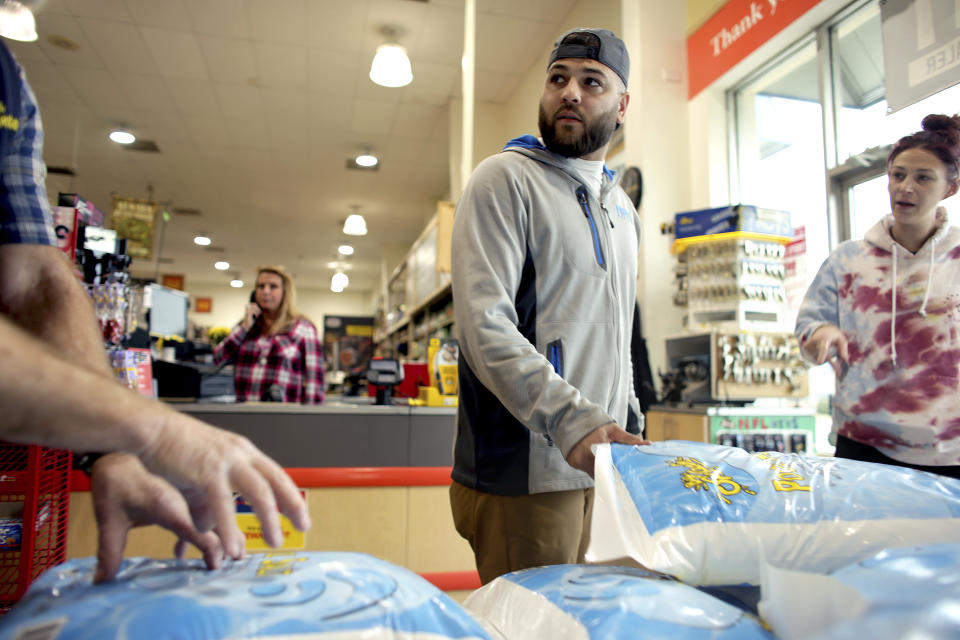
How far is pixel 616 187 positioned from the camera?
1522 millimetres

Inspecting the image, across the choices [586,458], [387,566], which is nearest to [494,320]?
[586,458]

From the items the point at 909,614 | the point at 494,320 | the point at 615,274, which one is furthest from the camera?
the point at 615,274

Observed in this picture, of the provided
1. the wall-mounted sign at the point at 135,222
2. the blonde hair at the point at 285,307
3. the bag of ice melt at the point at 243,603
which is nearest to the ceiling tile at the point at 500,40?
the blonde hair at the point at 285,307

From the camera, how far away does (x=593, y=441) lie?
944 millimetres

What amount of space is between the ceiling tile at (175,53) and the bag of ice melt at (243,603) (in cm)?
646

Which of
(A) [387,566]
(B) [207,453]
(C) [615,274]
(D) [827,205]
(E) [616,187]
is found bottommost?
(A) [387,566]

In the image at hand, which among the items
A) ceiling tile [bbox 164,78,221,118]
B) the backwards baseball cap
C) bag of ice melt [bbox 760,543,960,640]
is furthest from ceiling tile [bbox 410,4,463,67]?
bag of ice melt [bbox 760,543,960,640]

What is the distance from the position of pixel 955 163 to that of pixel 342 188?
31.5 feet

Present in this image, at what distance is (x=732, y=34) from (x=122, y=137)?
24.7ft

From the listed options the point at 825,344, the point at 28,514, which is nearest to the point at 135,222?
the point at 28,514

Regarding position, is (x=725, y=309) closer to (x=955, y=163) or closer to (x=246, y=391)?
(x=955, y=163)

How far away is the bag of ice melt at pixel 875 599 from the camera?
0.45 m

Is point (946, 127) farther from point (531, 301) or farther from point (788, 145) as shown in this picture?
point (788, 145)

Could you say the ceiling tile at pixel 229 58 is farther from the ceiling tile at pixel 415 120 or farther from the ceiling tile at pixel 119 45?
the ceiling tile at pixel 415 120
